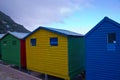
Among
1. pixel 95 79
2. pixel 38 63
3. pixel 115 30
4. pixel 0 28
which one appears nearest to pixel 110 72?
pixel 95 79

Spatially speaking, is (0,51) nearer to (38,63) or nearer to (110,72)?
(38,63)

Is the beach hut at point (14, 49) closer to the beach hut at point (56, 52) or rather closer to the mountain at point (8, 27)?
the beach hut at point (56, 52)

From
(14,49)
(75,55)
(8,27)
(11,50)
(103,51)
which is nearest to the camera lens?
(103,51)

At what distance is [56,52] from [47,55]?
1.18m

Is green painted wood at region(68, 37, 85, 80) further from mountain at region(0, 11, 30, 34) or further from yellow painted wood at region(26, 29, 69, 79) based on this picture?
mountain at region(0, 11, 30, 34)

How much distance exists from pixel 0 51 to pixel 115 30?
680 inches

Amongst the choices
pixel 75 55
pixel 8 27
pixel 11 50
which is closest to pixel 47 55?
pixel 75 55

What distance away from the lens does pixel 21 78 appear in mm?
12461

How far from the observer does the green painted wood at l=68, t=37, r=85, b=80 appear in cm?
1281

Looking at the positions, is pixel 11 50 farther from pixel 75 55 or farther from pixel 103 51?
pixel 103 51

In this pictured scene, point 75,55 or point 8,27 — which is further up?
point 8,27

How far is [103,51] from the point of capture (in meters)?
10.5

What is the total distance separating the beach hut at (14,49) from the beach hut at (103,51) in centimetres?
868

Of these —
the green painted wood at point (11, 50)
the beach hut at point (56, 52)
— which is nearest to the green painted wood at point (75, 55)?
the beach hut at point (56, 52)
